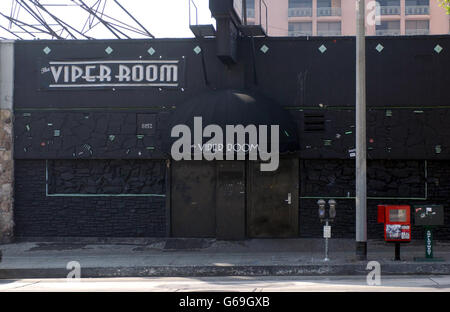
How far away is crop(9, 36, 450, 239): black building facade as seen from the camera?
49.9ft

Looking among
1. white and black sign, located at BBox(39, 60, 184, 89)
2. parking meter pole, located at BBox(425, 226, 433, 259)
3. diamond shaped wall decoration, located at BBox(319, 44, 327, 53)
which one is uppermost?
diamond shaped wall decoration, located at BBox(319, 44, 327, 53)

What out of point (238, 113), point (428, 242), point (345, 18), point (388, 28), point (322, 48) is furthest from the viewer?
point (388, 28)

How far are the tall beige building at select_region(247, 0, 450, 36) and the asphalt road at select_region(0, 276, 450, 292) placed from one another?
4690 centimetres

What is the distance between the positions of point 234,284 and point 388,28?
51.0 m

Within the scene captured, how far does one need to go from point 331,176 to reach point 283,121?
7.33ft

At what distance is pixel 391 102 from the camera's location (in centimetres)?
1523

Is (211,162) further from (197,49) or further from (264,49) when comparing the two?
(264,49)

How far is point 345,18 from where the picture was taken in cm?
5616

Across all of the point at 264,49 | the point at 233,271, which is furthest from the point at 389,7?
the point at 233,271

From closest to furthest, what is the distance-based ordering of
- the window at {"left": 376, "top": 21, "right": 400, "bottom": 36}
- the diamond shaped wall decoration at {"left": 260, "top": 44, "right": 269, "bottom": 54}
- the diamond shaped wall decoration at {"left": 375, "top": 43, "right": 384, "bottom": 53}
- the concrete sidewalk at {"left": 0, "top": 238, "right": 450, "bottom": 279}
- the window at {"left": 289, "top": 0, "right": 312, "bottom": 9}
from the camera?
the concrete sidewalk at {"left": 0, "top": 238, "right": 450, "bottom": 279} → the diamond shaped wall decoration at {"left": 375, "top": 43, "right": 384, "bottom": 53} → the diamond shaped wall decoration at {"left": 260, "top": 44, "right": 269, "bottom": 54} → the window at {"left": 376, "top": 21, "right": 400, "bottom": 36} → the window at {"left": 289, "top": 0, "right": 312, "bottom": 9}

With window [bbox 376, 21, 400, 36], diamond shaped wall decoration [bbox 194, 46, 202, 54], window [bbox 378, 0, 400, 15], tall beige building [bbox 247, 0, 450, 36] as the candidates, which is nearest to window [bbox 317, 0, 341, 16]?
tall beige building [bbox 247, 0, 450, 36]

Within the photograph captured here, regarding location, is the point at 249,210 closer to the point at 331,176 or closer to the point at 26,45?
the point at 331,176

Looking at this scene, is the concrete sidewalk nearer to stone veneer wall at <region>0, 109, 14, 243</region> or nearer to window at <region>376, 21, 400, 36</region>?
stone veneer wall at <region>0, 109, 14, 243</region>
